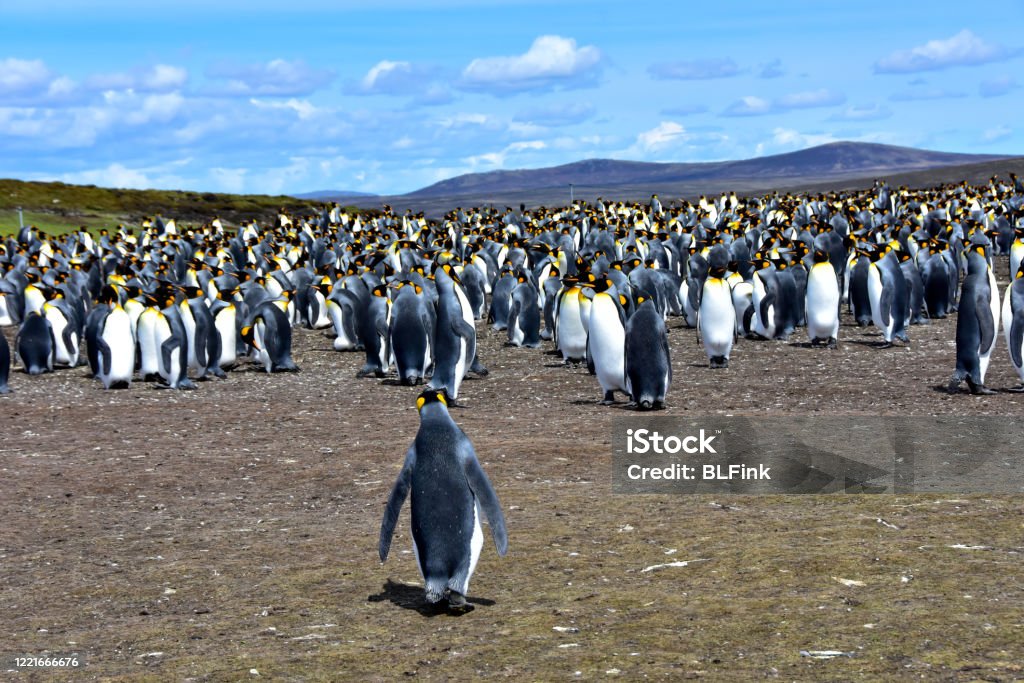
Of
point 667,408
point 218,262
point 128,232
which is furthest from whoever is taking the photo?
point 128,232

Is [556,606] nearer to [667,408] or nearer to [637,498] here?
[637,498]

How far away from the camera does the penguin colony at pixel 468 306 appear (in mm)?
11398

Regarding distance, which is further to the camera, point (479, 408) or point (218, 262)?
point (218, 262)

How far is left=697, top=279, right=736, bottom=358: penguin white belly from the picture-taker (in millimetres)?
14578

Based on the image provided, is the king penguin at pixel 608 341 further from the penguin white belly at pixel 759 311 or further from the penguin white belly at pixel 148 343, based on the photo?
the penguin white belly at pixel 148 343

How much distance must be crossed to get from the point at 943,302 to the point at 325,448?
12033 millimetres

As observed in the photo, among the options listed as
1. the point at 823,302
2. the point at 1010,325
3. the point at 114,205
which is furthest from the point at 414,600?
the point at 114,205

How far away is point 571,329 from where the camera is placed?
49.4ft

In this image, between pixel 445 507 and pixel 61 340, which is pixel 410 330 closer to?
pixel 61 340

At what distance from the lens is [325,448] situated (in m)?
10.3

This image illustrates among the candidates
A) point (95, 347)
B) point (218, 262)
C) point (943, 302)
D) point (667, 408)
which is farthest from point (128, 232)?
point (667, 408)

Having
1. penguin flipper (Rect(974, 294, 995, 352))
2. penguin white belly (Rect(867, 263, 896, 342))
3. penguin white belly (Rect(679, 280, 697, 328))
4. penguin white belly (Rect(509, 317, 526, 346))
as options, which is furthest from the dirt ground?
penguin white belly (Rect(679, 280, 697, 328))

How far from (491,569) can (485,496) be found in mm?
818

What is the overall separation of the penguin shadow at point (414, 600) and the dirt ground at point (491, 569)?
18mm
